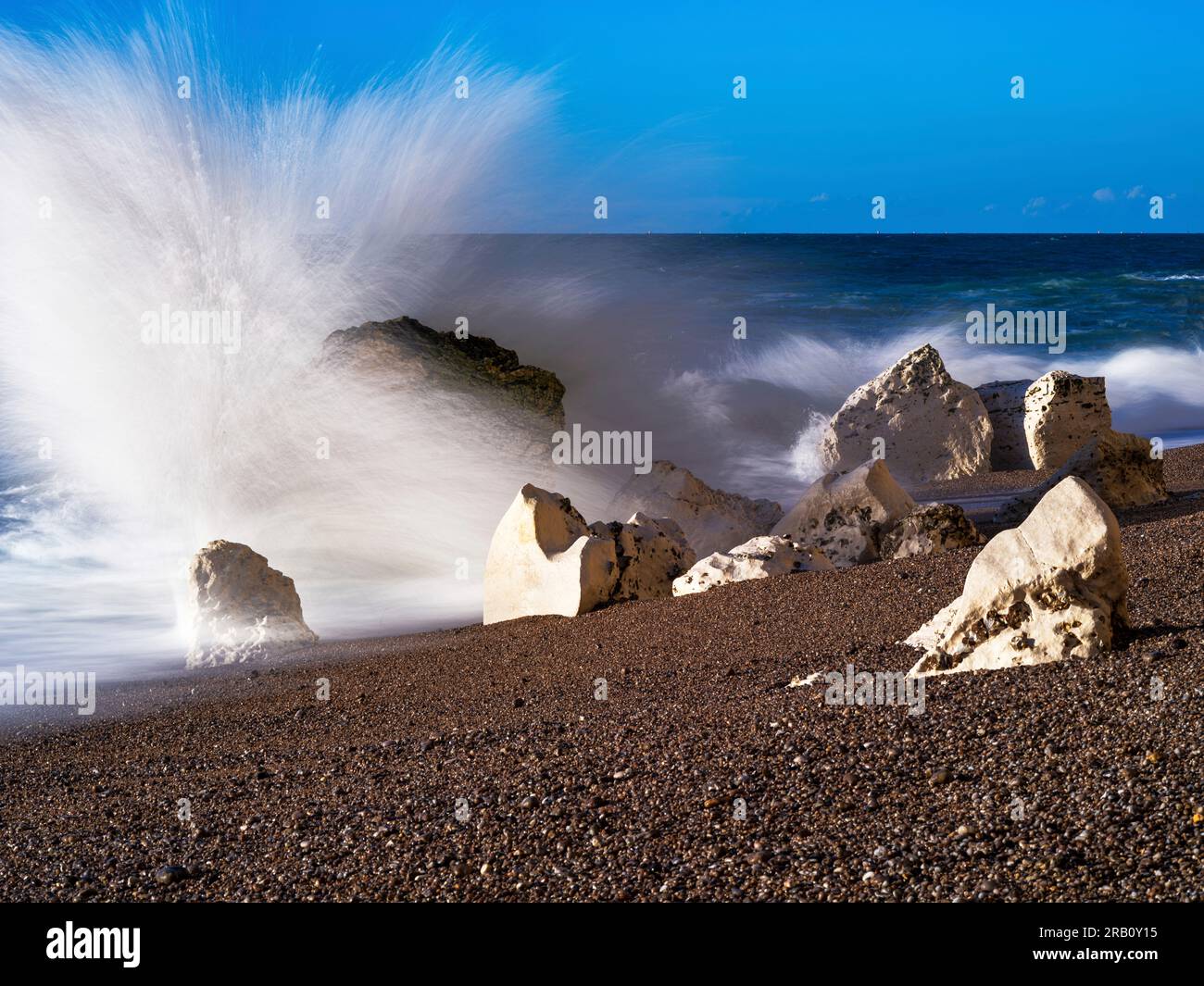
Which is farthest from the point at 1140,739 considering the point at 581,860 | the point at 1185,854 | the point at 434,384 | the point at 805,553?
the point at 434,384

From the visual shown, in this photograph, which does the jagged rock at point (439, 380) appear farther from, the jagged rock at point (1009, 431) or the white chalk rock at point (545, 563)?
the white chalk rock at point (545, 563)

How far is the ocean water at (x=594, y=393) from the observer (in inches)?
393

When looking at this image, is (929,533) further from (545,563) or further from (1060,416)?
(1060,416)

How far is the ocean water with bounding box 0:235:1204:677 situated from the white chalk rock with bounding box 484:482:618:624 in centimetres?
103

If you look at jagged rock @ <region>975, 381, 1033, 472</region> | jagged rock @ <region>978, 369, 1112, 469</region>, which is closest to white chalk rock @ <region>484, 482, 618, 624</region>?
jagged rock @ <region>978, 369, 1112, 469</region>

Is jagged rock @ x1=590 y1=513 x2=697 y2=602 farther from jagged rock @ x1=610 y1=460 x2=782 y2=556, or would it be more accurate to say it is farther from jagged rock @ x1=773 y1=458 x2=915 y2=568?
jagged rock @ x1=610 y1=460 x2=782 y2=556

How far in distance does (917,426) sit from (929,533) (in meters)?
5.11

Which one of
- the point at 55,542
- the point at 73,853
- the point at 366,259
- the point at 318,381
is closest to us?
the point at 73,853

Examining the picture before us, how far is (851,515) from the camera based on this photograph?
782cm

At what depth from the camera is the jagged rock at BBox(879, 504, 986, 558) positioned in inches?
297

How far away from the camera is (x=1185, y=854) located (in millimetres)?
2863

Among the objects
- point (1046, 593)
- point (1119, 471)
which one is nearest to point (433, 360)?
point (1119, 471)

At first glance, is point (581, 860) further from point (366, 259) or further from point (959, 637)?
point (366, 259)
